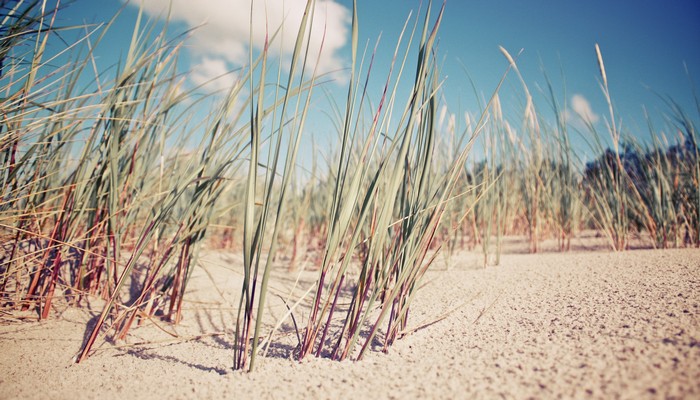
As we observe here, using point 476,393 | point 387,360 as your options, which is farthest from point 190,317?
A: point 476,393

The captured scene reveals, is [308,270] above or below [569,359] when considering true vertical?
below

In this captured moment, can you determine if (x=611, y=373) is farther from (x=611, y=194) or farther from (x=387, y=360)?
(x=611, y=194)

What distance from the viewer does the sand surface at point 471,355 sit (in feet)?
1.71

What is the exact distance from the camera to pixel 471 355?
67 centimetres

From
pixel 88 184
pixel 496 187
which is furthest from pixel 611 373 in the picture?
pixel 496 187

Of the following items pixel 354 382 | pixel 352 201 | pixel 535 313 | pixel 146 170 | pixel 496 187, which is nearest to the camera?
pixel 354 382

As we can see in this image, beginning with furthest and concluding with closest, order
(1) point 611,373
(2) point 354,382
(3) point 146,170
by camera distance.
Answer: (3) point 146,170
(2) point 354,382
(1) point 611,373

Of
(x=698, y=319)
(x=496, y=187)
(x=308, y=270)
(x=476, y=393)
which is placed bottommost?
(x=308, y=270)

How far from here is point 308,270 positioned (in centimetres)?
→ 274

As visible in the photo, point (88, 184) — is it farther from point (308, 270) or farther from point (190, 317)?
point (308, 270)

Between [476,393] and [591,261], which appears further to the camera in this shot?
[591,261]

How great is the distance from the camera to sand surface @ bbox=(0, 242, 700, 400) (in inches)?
20.5

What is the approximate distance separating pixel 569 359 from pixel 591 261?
1.05 m

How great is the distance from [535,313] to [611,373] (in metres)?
0.37
